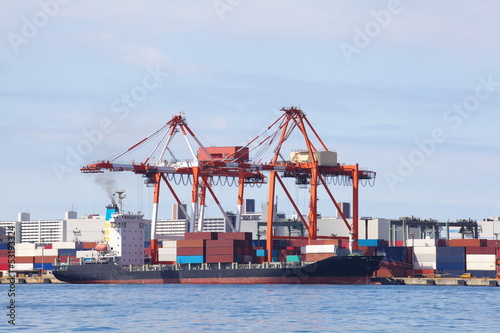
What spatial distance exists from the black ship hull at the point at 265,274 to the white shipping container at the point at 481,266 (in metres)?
18.9

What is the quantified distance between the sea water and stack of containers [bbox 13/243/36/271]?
54.5m

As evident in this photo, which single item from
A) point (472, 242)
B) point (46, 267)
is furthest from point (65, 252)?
point (472, 242)

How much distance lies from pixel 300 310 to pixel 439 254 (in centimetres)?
5880

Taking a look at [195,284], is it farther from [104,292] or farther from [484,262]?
[484,262]

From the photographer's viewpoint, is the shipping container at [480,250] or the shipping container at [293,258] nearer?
the shipping container at [293,258]

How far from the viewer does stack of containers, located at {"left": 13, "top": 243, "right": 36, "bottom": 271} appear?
13912 cm

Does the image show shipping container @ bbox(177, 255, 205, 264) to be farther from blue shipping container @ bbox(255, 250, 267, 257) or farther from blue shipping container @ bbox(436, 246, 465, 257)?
blue shipping container @ bbox(436, 246, 465, 257)

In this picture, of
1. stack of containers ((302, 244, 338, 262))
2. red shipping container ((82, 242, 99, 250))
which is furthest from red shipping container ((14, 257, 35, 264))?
stack of containers ((302, 244, 338, 262))

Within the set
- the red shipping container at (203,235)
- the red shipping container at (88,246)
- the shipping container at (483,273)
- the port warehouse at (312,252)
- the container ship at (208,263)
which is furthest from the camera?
the red shipping container at (88,246)

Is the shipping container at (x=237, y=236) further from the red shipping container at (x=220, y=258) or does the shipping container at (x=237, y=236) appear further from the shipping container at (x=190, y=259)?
the shipping container at (x=190, y=259)

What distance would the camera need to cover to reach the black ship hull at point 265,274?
9988 cm

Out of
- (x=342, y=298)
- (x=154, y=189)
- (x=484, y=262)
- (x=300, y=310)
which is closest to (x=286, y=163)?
(x=154, y=189)

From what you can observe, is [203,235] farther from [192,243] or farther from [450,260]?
[450,260]

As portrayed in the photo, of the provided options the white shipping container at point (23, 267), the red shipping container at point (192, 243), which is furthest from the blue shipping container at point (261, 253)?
the white shipping container at point (23, 267)
